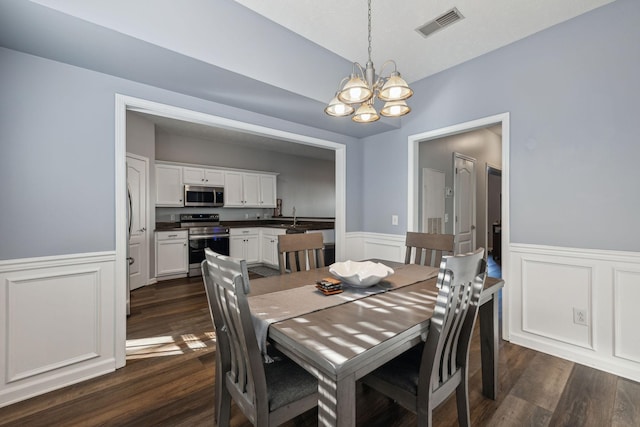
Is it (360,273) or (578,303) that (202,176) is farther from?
(578,303)

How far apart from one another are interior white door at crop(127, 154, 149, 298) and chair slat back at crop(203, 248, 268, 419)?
335 centimetres

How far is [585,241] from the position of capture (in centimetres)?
220

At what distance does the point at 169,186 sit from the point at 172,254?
1217mm

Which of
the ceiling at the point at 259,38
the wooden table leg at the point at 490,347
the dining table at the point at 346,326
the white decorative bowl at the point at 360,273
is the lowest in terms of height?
the wooden table leg at the point at 490,347

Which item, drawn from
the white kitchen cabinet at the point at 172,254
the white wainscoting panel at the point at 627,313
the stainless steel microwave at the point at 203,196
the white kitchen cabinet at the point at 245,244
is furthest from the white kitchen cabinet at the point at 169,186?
the white wainscoting panel at the point at 627,313

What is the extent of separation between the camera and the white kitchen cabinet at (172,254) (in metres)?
4.55

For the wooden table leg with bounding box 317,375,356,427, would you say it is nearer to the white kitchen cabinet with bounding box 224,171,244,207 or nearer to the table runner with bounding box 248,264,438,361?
the table runner with bounding box 248,264,438,361

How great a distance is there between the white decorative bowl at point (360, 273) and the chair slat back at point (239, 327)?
2.43ft

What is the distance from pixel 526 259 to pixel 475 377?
3.84 feet

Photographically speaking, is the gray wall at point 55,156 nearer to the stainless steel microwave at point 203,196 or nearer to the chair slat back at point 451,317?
the chair slat back at point 451,317

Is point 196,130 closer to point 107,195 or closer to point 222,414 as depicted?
point 107,195

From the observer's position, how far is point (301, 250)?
2.33 metres

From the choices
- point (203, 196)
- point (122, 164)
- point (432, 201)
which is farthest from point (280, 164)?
point (122, 164)

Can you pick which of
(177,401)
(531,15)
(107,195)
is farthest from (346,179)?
(177,401)
